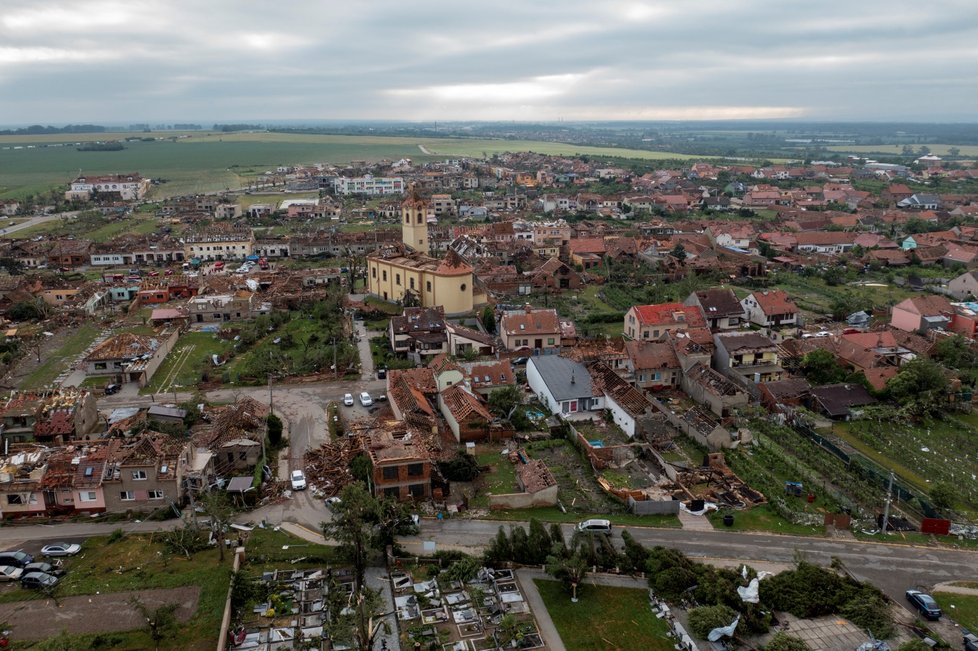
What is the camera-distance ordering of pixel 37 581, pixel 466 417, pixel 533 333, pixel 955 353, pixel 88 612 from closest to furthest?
pixel 88 612 → pixel 37 581 → pixel 466 417 → pixel 955 353 → pixel 533 333

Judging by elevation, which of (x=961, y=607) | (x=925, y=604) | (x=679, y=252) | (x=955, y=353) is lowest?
(x=961, y=607)

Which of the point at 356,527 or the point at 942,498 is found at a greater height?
the point at 356,527

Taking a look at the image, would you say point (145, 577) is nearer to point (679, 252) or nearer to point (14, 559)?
point (14, 559)

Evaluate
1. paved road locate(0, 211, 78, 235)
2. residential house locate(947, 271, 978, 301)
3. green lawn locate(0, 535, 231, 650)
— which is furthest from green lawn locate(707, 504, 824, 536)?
paved road locate(0, 211, 78, 235)

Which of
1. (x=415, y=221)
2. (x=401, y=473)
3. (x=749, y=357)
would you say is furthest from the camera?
(x=415, y=221)

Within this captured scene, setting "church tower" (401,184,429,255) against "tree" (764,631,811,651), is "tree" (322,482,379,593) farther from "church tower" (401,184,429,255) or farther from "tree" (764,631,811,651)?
"church tower" (401,184,429,255)

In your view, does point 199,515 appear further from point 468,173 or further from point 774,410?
point 468,173

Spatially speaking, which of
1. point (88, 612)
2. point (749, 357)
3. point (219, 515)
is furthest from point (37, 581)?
point (749, 357)

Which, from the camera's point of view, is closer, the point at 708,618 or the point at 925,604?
the point at 708,618
